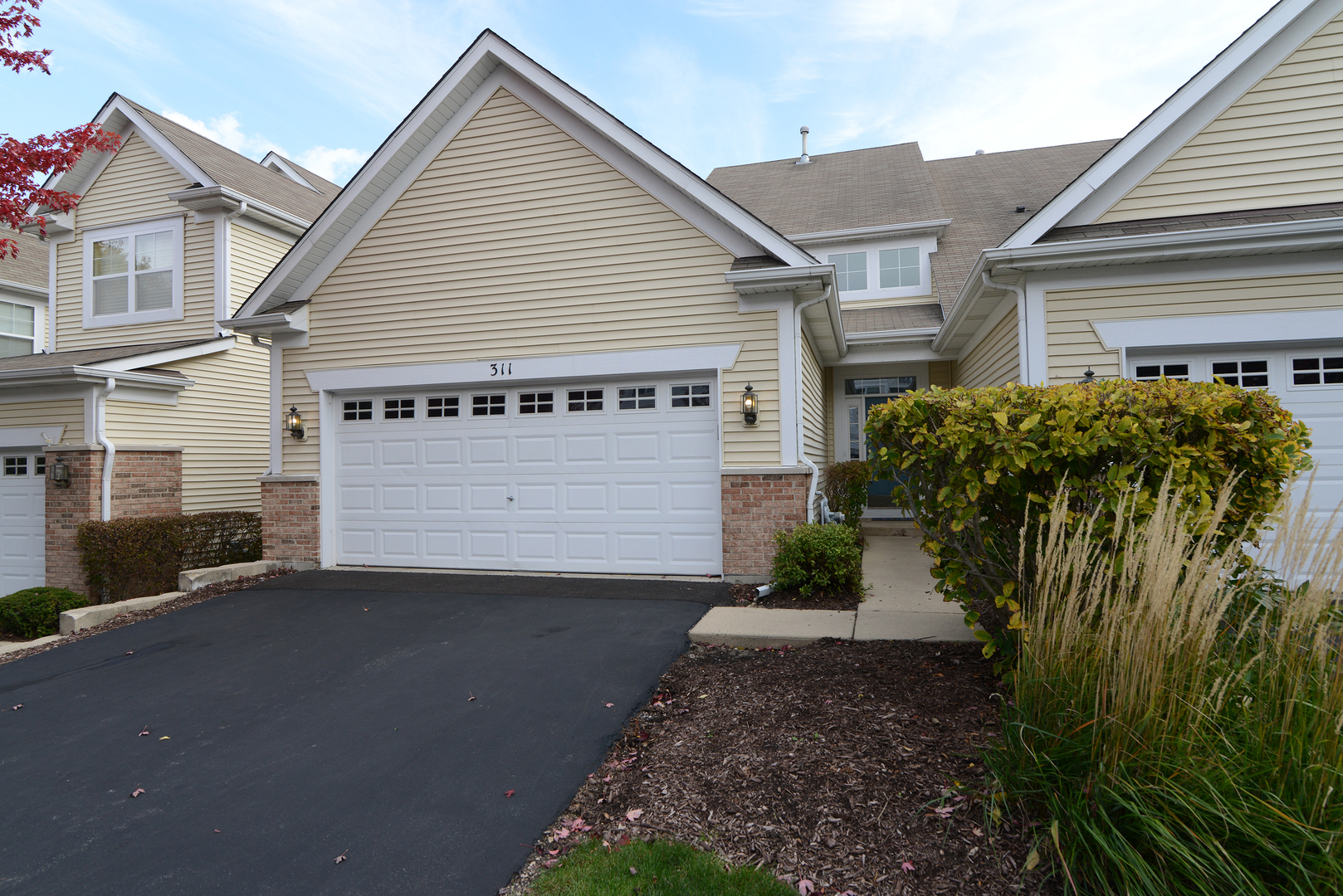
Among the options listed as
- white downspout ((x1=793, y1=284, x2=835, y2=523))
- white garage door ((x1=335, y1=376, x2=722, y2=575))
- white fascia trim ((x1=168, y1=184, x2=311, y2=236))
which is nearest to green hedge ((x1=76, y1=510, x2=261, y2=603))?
white garage door ((x1=335, y1=376, x2=722, y2=575))

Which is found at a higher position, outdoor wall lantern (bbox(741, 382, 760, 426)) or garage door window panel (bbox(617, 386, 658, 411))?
garage door window panel (bbox(617, 386, 658, 411))

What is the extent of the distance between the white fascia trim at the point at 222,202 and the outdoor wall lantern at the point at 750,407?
10.4m

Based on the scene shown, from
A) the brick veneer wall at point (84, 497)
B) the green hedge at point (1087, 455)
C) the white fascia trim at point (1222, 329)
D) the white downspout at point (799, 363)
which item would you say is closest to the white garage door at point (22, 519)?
the brick veneer wall at point (84, 497)

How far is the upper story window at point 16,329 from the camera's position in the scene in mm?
15023

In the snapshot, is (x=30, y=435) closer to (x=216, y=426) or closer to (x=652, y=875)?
(x=216, y=426)

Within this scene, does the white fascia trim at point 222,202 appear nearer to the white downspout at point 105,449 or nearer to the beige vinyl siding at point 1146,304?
the white downspout at point 105,449

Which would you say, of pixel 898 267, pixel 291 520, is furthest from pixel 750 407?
pixel 898 267

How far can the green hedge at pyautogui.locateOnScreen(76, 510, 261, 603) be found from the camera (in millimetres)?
9297

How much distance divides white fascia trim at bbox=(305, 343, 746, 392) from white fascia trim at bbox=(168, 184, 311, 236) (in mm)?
5096

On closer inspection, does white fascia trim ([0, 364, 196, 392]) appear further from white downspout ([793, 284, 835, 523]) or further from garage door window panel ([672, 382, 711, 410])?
white downspout ([793, 284, 835, 523])

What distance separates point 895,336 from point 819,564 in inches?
238

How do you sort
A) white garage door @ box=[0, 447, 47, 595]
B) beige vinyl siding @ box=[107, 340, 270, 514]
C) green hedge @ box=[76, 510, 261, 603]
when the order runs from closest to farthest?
green hedge @ box=[76, 510, 261, 603], white garage door @ box=[0, 447, 47, 595], beige vinyl siding @ box=[107, 340, 270, 514]

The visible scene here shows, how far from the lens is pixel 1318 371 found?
6.84 m

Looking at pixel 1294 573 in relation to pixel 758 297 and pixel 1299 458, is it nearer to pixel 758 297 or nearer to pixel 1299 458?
pixel 1299 458
